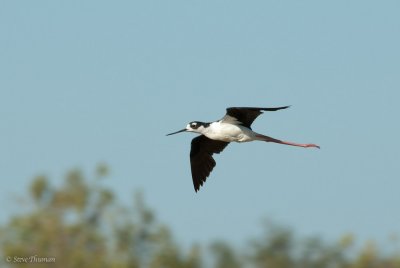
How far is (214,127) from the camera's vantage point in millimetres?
16219

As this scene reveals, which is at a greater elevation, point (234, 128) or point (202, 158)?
point (234, 128)

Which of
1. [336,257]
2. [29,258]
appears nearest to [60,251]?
[29,258]

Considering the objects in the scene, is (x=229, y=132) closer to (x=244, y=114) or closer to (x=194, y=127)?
(x=244, y=114)

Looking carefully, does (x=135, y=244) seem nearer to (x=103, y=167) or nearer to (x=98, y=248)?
(x=98, y=248)

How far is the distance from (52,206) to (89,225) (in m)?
1.24

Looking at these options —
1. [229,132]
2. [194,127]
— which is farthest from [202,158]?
[229,132]

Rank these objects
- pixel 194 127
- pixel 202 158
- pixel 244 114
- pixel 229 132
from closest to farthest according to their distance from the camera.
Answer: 1. pixel 229 132
2. pixel 244 114
3. pixel 194 127
4. pixel 202 158

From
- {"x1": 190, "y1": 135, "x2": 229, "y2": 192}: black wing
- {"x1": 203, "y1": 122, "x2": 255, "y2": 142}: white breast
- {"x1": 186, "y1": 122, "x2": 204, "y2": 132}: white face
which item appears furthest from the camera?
{"x1": 190, "y1": 135, "x2": 229, "y2": 192}: black wing

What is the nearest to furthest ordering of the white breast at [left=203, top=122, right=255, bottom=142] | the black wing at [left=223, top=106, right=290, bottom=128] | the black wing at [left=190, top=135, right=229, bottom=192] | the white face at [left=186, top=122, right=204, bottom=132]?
the black wing at [left=223, top=106, right=290, bottom=128] < the white breast at [left=203, top=122, right=255, bottom=142] < the white face at [left=186, top=122, right=204, bottom=132] < the black wing at [left=190, top=135, right=229, bottom=192]

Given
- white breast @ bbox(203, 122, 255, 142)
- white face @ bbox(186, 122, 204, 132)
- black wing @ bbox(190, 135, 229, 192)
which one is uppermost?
white face @ bbox(186, 122, 204, 132)

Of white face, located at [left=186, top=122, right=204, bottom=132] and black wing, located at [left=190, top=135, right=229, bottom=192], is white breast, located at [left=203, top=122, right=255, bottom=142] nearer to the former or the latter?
white face, located at [left=186, top=122, right=204, bottom=132]

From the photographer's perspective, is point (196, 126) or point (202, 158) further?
point (202, 158)

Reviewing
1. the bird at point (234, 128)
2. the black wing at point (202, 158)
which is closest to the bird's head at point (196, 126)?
the bird at point (234, 128)

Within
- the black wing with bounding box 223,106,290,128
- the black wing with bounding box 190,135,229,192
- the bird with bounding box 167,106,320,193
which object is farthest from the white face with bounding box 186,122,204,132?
the black wing with bounding box 190,135,229,192
